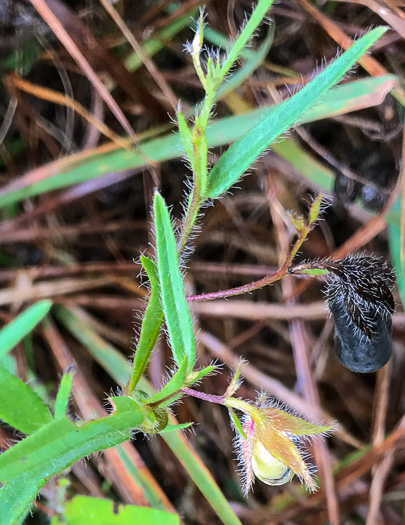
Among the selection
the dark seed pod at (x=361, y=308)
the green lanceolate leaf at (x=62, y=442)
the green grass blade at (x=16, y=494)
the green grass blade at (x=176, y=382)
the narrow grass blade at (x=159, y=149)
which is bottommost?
the green grass blade at (x=16, y=494)

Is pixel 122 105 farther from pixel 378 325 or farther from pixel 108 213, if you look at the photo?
pixel 378 325

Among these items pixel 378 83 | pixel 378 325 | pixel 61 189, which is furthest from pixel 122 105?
pixel 378 325

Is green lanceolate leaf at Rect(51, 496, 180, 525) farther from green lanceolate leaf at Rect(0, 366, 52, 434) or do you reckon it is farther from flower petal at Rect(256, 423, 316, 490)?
flower petal at Rect(256, 423, 316, 490)

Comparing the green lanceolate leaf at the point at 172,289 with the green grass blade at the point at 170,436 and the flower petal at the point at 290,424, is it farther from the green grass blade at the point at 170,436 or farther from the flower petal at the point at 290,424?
the green grass blade at the point at 170,436

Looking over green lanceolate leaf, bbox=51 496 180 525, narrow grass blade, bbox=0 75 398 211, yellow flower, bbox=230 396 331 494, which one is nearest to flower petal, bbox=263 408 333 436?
yellow flower, bbox=230 396 331 494

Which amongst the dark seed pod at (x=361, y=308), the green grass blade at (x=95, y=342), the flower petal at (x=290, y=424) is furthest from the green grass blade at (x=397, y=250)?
the green grass blade at (x=95, y=342)
